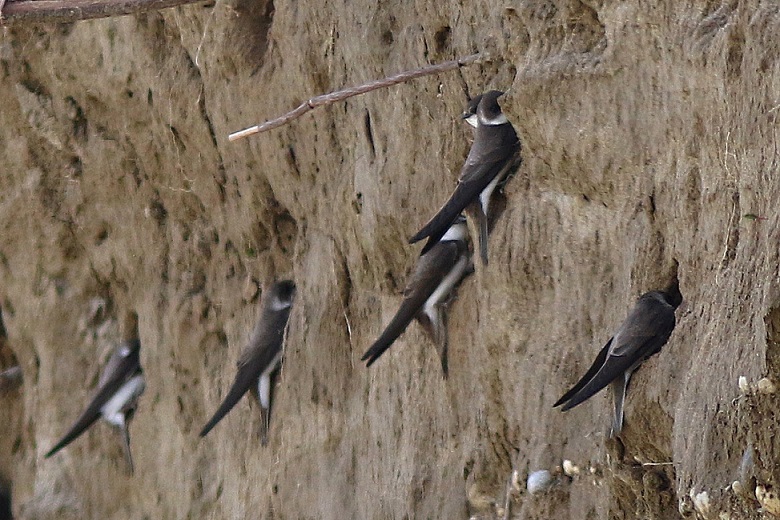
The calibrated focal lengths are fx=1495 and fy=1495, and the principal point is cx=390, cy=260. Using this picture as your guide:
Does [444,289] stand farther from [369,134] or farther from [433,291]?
[369,134]

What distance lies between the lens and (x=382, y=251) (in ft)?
Result: 16.8

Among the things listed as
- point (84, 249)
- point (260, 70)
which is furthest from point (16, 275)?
point (260, 70)

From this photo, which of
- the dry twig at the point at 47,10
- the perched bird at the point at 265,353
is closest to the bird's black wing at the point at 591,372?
the dry twig at the point at 47,10

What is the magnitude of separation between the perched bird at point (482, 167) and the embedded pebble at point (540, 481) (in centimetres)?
68

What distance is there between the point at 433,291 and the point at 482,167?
0.57 m

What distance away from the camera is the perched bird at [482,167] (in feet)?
14.4

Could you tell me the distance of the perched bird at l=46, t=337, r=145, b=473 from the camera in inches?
278

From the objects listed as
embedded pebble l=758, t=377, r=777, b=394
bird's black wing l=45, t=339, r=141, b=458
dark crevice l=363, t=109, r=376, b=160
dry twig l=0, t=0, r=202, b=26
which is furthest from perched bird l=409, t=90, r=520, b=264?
bird's black wing l=45, t=339, r=141, b=458

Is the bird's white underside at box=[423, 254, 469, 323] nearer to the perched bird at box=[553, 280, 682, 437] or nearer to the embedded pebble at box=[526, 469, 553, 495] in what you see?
the embedded pebble at box=[526, 469, 553, 495]

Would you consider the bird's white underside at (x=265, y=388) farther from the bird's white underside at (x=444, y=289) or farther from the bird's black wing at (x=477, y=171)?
the bird's black wing at (x=477, y=171)

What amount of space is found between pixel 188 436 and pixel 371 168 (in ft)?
7.37

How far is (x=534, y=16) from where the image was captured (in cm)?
416

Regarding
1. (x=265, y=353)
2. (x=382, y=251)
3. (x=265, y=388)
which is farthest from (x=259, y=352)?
(x=382, y=251)

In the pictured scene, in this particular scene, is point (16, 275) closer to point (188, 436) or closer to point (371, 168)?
point (188, 436)
